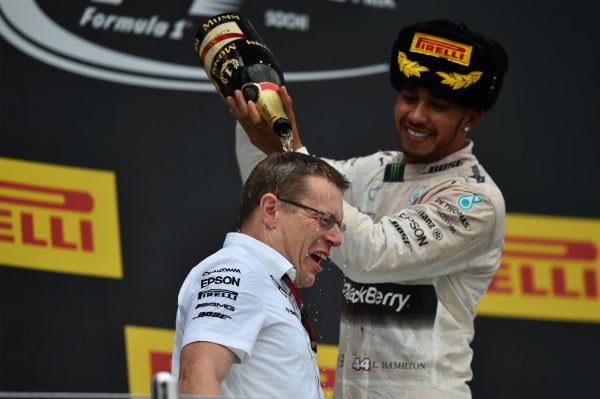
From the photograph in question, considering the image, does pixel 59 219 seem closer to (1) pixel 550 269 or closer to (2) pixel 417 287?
(2) pixel 417 287

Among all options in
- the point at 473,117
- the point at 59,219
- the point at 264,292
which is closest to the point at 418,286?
the point at 473,117

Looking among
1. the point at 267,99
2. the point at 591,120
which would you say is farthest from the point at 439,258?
the point at 591,120

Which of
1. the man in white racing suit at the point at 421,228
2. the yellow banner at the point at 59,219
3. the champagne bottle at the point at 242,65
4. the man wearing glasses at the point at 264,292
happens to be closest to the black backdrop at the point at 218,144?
the yellow banner at the point at 59,219

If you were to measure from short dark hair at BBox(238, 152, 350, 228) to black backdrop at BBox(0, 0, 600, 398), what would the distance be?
5.44 ft

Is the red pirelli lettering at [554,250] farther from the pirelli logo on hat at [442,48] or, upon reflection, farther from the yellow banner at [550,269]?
the pirelli logo on hat at [442,48]

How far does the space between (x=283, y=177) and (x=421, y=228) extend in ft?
2.53

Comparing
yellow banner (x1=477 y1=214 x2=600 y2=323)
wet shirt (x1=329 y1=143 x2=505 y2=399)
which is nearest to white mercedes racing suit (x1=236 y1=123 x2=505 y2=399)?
wet shirt (x1=329 y1=143 x2=505 y2=399)

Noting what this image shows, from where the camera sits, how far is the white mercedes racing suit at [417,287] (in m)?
3.22

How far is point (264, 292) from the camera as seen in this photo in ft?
8.00

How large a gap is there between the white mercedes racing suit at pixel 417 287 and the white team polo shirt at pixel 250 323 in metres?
0.70

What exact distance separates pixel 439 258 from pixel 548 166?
147 cm

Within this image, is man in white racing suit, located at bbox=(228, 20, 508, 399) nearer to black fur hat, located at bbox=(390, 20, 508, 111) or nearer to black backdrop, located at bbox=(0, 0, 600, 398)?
black fur hat, located at bbox=(390, 20, 508, 111)

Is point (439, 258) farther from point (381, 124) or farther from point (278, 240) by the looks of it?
point (381, 124)

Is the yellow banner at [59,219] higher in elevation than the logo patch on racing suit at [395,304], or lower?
lower
